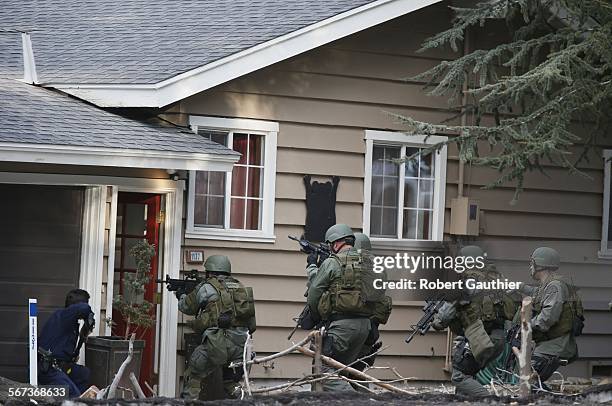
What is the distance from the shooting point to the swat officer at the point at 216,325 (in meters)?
12.7

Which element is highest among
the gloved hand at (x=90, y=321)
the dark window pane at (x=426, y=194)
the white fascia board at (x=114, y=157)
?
the white fascia board at (x=114, y=157)

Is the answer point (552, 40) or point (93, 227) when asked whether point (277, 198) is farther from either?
point (552, 40)

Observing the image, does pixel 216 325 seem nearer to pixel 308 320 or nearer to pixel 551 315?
pixel 308 320

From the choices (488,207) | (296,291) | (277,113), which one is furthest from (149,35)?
(488,207)

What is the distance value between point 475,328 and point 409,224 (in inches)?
125

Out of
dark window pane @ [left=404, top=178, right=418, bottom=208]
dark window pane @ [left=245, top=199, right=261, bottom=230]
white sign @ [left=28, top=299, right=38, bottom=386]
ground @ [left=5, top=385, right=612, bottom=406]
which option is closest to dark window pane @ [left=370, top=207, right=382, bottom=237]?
dark window pane @ [left=404, top=178, right=418, bottom=208]

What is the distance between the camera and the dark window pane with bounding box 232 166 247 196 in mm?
14188

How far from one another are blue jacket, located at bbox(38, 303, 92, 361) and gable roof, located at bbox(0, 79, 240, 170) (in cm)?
144

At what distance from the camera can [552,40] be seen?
13461 millimetres

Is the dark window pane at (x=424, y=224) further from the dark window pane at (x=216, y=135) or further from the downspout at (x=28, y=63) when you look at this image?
the downspout at (x=28, y=63)

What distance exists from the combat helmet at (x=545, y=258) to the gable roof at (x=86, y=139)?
10.1 ft

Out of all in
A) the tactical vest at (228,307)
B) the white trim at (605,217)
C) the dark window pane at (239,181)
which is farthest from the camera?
the white trim at (605,217)

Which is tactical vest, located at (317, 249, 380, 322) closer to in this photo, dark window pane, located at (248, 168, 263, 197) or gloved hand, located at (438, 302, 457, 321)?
gloved hand, located at (438, 302, 457, 321)

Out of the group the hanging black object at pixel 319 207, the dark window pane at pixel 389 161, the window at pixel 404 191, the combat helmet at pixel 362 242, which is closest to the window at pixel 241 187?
the hanging black object at pixel 319 207
